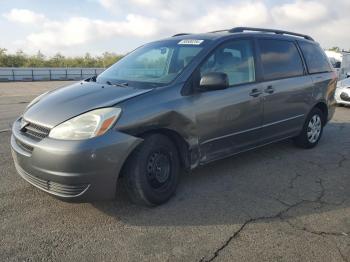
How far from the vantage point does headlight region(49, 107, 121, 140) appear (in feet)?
10.5

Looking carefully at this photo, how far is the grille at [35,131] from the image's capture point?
3340mm

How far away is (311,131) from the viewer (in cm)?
603

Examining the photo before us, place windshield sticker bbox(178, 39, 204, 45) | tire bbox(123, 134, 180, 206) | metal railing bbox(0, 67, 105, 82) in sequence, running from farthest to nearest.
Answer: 1. metal railing bbox(0, 67, 105, 82)
2. windshield sticker bbox(178, 39, 204, 45)
3. tire bbox(123, 134, 180, 206)

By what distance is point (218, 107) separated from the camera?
4.16 m

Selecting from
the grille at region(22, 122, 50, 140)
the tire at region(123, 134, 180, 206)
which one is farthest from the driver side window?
the grille at region(22, 122, 50, 140)

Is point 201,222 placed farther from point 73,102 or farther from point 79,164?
point 73,102

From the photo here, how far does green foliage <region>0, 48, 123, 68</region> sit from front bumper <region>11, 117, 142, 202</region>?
Result: 37011 mm

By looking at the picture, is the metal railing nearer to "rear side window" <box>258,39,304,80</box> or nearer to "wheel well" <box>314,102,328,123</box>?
"wheel well" <box>314,102,328,123</box>

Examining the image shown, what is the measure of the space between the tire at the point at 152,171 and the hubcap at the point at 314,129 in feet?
9.86

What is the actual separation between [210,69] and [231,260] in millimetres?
2158

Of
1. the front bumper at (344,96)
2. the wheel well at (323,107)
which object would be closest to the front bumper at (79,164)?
the wheel well at (323,107)

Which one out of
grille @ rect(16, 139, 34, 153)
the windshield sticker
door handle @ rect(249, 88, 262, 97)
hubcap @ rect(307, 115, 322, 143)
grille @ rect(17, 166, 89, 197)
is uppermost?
the windshield sticker

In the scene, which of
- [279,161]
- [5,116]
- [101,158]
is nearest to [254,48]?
[279,161]

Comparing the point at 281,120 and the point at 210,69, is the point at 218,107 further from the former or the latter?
the point at 281,120
